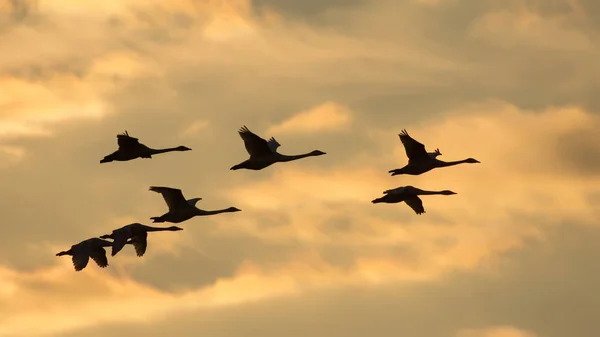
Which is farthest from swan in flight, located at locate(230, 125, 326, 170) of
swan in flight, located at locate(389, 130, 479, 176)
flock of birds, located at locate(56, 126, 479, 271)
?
swan in flight, located at locate(389, 130, 479, 176)

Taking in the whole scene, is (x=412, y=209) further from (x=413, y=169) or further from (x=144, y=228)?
(x=144, y=228)

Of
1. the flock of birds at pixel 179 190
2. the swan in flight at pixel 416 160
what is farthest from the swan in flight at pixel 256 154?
the swan in flight at pixel 416 160

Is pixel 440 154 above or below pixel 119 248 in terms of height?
above

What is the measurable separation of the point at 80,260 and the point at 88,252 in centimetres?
159

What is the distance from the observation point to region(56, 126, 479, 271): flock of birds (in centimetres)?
10988

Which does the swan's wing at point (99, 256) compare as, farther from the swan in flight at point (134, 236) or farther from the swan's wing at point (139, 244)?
the swan's wing at point (139, 244)

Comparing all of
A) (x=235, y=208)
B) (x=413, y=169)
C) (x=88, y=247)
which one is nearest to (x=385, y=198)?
(x=413, y=169)

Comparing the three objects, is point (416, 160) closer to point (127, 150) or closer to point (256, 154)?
point (256, 154)

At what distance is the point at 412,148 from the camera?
109438 millimetres

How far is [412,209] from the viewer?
4651 inches

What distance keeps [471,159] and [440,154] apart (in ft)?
31.6

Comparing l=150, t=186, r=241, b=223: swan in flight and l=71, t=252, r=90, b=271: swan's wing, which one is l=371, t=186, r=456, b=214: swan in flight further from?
l=71, t=252, r=90, b=271: swan's wing

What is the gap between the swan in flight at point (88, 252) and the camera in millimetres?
115475

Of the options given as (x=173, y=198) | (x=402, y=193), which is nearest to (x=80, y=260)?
(x=173, y=198)
